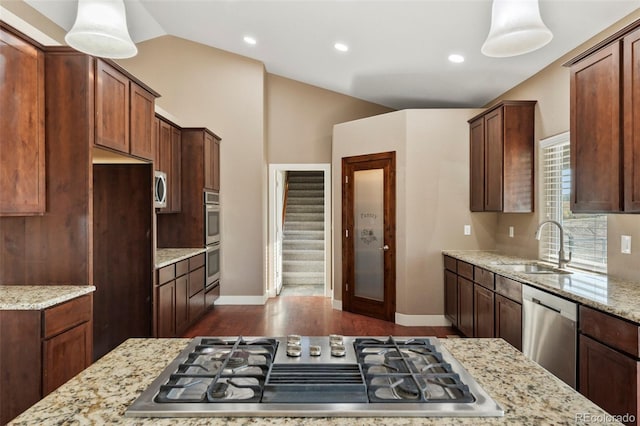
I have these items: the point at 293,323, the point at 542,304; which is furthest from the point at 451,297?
the point at 293,323

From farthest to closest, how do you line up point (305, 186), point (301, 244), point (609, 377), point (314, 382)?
point (305, 186)
point (301, 244)
point (609, 377)
point (314, 382)

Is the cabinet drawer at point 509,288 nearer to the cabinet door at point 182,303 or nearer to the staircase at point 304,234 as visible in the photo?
→ the cabinet door at point 182,303

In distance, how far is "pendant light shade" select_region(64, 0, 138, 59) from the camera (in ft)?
6.56

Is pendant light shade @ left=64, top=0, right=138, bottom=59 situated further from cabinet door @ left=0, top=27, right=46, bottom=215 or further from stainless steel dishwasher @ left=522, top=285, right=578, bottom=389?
stainless steel dishwasher @ left=522, top=285, right=578, bottom=389

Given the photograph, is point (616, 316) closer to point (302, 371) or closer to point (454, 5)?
point (302, 371)

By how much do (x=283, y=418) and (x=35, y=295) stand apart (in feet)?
7.29

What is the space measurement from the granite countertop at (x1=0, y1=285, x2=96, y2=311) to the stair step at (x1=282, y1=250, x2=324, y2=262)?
481 centimetres

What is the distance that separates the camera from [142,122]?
11.1 ft

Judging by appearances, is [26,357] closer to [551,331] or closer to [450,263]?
[551,331]

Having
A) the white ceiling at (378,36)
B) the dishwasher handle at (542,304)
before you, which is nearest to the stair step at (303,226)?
the white ceiling at (378,36)

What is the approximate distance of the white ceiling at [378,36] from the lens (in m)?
3.18

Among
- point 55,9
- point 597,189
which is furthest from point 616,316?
point 55,9

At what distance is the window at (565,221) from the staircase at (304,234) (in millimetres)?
3740

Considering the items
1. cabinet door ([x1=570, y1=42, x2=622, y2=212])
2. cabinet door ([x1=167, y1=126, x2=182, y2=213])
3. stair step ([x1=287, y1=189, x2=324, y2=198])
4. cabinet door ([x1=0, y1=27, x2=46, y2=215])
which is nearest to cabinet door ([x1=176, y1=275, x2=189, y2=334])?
cabinet door ([x1=167, y1=126, x2=182, y2=213])
